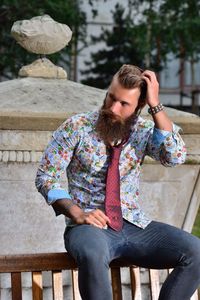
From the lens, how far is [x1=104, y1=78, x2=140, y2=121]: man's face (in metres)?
3.57

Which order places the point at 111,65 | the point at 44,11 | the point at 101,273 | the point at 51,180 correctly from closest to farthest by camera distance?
the point at 101,273
the point at 51,180
the point at 44,11
the point at 111,65

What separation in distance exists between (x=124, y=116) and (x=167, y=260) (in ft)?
2.08

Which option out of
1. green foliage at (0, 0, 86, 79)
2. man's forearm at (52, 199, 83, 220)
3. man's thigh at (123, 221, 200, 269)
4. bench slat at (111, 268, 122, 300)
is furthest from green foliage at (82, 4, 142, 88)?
man's forearm at (52, 199, 83, 220)

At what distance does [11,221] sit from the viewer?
4.87m

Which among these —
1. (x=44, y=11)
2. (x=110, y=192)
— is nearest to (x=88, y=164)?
(x=110, y=192)

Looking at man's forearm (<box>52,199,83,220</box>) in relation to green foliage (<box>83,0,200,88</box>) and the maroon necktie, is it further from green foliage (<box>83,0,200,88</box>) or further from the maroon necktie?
green foliage (<box>83,0,200,88</box>)

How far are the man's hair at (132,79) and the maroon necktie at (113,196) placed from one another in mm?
283

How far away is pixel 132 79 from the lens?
140 inches

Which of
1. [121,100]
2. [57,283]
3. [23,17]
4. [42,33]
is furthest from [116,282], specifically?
[23,17]

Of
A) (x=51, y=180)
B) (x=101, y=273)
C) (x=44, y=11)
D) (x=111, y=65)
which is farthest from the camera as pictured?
(x=111, y=65)

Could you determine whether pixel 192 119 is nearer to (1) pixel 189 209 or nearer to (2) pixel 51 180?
(1) pixel 189 209

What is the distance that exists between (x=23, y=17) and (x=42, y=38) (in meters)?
9.68

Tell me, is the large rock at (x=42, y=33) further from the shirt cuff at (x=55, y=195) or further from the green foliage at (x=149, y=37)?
the green foliage at (x=149, y=37)

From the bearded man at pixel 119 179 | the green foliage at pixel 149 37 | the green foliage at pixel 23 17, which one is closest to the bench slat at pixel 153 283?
the bearded man at pixel 119 179
